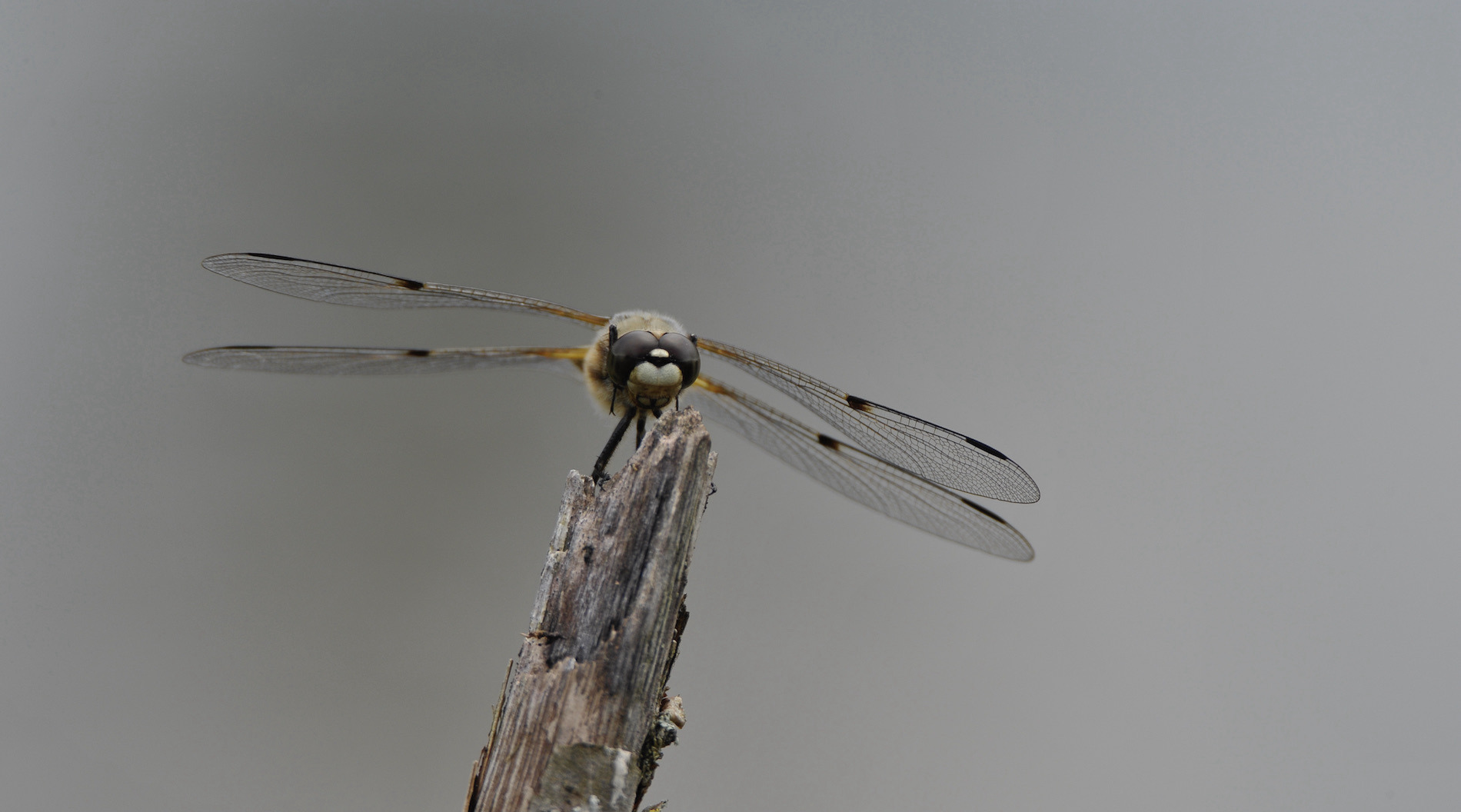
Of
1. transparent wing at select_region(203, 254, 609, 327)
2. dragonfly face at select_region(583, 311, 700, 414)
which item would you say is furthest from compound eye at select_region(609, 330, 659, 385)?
transparent wing at select_region(203, 254, 609, 327)

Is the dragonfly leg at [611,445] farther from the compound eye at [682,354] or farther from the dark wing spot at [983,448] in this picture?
the dark wing spot at [983,448]

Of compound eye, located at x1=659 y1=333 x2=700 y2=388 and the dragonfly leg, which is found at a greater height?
compound eye, located at x1=659 y1=333 x2=700 y2=388

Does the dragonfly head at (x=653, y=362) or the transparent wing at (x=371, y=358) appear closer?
the dragonfly head at (x=653, y=362)

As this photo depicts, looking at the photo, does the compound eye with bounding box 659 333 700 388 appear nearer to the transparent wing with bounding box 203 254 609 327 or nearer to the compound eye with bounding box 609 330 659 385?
the compound eye with bounding box 609 330 659 385

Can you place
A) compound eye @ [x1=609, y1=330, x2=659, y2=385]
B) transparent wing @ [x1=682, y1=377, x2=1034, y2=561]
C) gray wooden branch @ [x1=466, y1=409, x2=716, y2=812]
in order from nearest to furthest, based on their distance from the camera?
gray wooden branch @ [x1=466, y1=409, x2=716, y2=812], compound eye @ [x1=609, y1=330, x2=659, y2=385], transparent wing @ [x1=682, y1=377, x2=1034, y2=561]

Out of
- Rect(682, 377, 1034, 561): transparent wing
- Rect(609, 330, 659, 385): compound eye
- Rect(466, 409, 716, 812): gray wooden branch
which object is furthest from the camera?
Rect(682, 377, 1034, 561): transparent wing

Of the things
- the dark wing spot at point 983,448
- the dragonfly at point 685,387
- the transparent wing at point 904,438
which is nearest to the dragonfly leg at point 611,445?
the dragonfly at point 685,387

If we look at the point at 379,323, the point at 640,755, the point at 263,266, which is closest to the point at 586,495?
the point at 640,755
